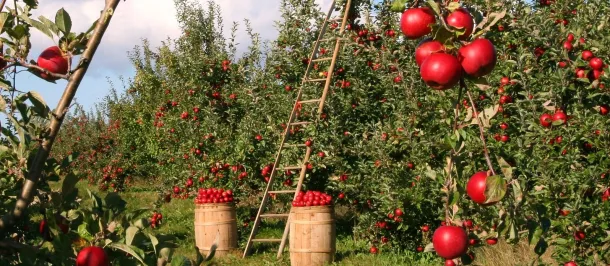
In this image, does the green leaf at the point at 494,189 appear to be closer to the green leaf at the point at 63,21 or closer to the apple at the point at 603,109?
the green leaf at the point at 63,21

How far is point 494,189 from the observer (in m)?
1.11

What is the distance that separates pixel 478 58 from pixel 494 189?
0.23 meters

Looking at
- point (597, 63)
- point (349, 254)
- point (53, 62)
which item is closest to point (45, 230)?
point (53, 62)

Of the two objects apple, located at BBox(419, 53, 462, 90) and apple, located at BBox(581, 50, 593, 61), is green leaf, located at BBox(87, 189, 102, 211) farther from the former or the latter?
apple, located at BBox(581, 50, 593, 61)

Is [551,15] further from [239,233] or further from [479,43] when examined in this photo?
[239,233]

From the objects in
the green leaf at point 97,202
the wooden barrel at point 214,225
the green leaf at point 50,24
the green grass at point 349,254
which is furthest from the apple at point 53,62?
the wooden barrel at point 214,225

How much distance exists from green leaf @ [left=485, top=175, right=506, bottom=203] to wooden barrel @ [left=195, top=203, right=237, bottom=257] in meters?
5.96

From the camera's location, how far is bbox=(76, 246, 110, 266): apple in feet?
3.74

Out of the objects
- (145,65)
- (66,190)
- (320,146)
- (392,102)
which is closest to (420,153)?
(392,102)

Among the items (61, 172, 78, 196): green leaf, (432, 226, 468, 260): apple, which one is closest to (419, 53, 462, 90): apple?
(432, 226, 468, 260): apple

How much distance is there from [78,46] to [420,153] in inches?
191

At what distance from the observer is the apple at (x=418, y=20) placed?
1.11 metres

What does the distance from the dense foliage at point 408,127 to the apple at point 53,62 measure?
28.9 inches

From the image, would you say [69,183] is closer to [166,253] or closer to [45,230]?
[45,230]
